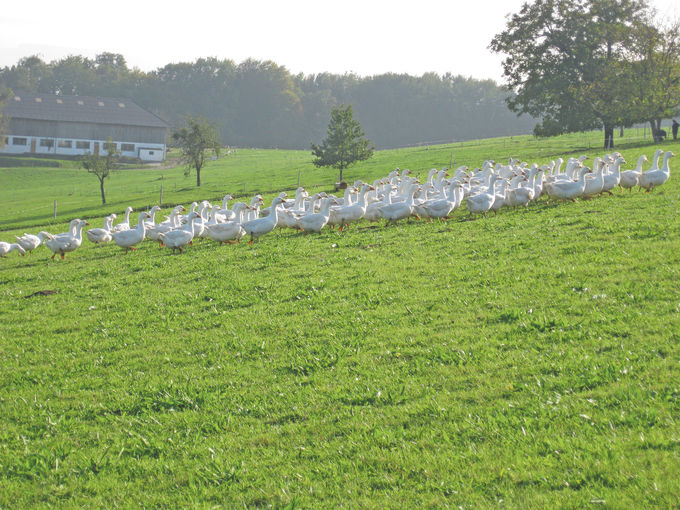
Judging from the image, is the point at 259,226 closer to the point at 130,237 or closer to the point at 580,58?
the point at 130,237

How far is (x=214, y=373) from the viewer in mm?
9867

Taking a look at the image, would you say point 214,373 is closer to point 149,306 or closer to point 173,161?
point 149,306

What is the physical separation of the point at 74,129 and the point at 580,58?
94647 millimetres

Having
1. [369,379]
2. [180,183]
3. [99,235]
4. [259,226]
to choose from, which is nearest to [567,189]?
[259,226]

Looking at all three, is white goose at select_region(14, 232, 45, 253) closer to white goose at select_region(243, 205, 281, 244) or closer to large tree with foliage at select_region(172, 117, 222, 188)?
white goose at select_region(243, 205, 281, 244)

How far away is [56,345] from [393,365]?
7.46m

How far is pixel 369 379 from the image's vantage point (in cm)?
877

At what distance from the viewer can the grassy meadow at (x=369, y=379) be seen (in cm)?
621

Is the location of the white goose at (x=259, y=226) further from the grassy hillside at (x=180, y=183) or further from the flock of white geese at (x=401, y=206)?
the grassy hillside at (x=180, y=183)

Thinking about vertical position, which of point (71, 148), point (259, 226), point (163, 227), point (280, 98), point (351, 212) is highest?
point (280, 98)

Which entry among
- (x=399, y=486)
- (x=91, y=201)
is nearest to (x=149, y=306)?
(x=399, y=486)

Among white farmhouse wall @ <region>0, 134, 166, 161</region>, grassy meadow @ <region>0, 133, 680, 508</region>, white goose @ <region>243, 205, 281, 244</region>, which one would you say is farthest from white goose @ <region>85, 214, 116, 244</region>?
white farmhouse wall @ <region>0, 134, 166, 161</region>

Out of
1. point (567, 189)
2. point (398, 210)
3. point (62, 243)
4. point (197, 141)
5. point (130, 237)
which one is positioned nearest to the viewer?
point (567, 189)

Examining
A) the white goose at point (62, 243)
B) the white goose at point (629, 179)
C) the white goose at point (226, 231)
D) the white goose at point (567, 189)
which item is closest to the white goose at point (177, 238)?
the white goose at point (226, 231)
